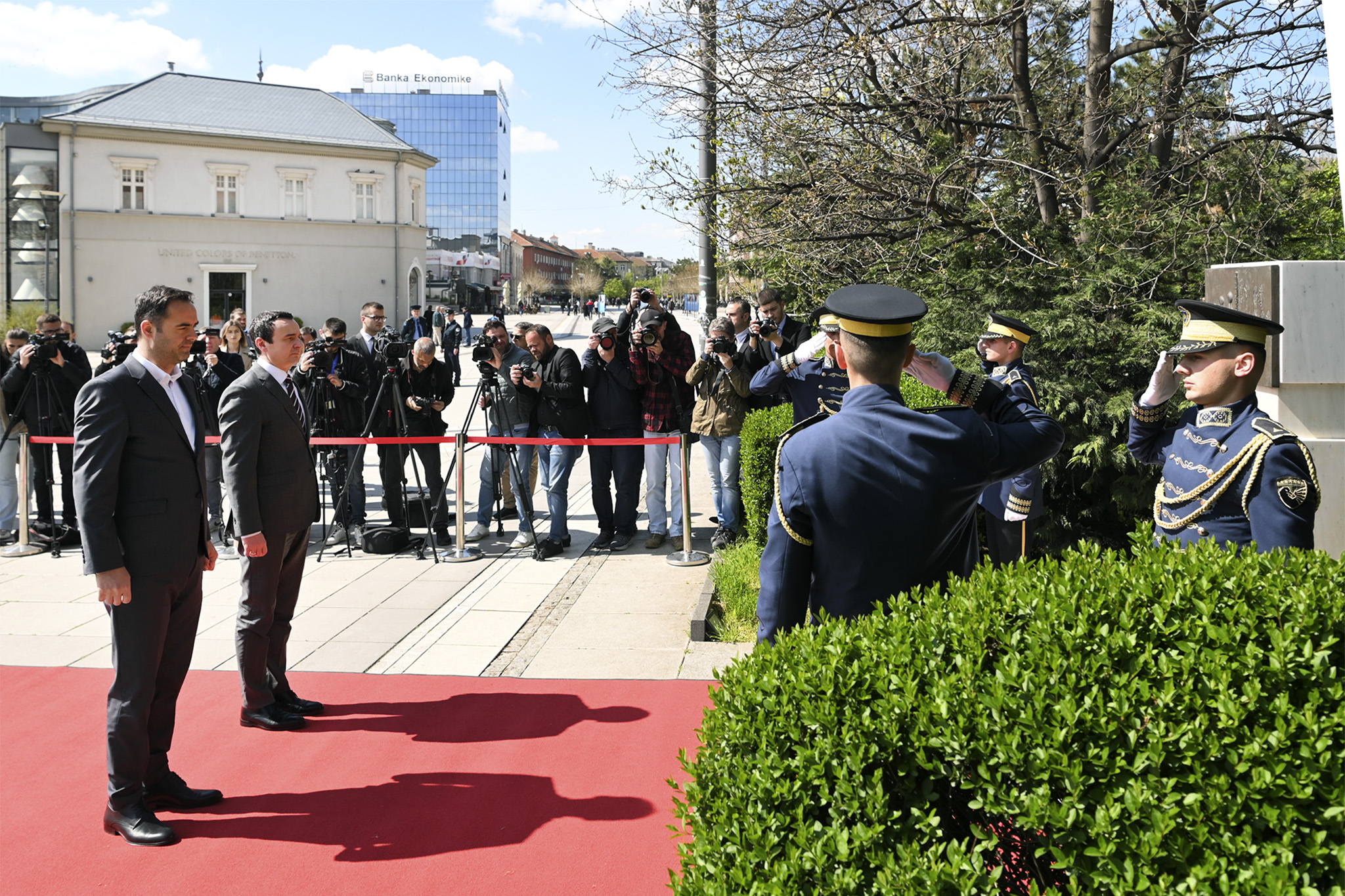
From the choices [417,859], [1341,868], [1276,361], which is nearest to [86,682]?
[417,859]

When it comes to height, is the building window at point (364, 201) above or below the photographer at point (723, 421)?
above

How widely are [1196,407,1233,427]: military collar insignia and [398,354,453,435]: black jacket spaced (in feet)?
23.2

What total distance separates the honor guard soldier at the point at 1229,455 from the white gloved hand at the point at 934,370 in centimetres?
95

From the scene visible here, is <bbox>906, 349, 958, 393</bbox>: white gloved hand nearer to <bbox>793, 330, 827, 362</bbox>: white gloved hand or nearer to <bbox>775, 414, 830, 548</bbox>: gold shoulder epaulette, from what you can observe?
<bbox>775, 414, 830, 548</bbox>: gold shoulder epaulette

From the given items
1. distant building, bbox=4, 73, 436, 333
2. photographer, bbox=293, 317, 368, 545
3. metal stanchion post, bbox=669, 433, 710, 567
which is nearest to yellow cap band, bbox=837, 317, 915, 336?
metal stanchion post, bbox=669, 433, 710, 567

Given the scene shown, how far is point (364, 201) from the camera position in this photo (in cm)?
4981

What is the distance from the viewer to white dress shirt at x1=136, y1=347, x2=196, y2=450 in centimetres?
428

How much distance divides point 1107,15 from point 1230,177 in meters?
1.71

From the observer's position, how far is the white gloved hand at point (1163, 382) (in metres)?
3.60

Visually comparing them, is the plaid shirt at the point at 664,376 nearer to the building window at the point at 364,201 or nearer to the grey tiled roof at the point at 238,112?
the grey tiled roof at the point at 238,112

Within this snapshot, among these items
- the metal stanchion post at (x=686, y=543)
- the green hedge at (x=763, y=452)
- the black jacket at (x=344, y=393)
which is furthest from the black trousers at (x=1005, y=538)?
the black jacket at (x=344, y=393)

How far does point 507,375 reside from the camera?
9.74m

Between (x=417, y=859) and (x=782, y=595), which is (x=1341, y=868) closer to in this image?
(x=782, y=595)

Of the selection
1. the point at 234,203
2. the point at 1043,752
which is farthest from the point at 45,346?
the point at 234,203
